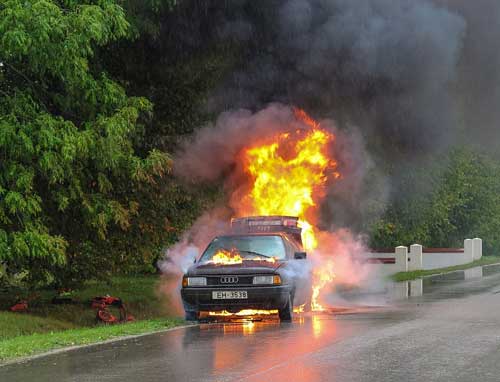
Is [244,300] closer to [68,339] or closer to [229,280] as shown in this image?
[229,280]

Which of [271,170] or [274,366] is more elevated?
[271,170]

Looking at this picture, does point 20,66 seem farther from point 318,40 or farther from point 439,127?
point 439,127

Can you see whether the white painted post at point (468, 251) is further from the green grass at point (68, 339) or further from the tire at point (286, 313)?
the green grass at point (68, 339)

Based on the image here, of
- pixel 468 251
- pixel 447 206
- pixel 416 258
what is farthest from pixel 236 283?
pixel 468 251

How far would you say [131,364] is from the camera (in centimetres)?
1019

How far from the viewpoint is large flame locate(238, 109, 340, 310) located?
75.2 ft

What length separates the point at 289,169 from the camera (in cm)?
2275

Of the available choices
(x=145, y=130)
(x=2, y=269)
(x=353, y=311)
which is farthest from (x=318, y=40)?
(x=2, y=269)

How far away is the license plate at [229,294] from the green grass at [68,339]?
0.79 meters

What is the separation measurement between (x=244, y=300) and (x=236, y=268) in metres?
0.59

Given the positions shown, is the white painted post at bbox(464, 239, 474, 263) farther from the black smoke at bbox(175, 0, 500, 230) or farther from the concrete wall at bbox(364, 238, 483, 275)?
the black smoke at bbox(175, 0, 500, 230)

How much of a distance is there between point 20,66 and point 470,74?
32.9 feet

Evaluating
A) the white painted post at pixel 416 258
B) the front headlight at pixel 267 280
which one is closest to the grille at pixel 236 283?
the front headlight at pixel 267 280

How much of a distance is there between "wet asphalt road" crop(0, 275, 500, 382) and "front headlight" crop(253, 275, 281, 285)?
0.67 metres
